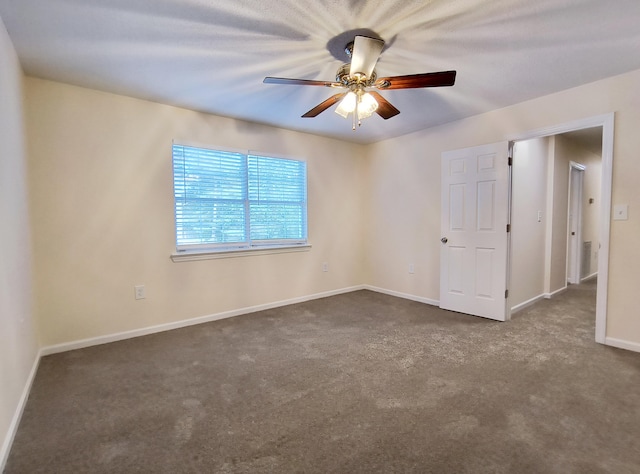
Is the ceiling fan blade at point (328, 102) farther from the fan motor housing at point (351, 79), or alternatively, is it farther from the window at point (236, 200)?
the window at point (236, 200)

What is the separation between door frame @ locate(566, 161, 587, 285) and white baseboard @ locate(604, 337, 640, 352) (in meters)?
2.84

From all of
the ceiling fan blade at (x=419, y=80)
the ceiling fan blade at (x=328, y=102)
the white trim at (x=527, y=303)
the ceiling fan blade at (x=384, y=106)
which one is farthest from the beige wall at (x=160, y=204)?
the ceiling fan blade at (x=419, y=80)

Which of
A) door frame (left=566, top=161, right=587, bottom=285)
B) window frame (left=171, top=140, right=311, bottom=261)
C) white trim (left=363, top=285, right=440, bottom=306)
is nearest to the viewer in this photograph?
window frame (left=171, top=140, right=311, bottom=261)

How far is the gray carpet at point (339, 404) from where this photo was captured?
4.97 feet

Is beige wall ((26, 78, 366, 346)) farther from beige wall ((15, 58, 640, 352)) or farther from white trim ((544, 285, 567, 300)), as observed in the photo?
white trim ((544, 285, 567, 300))

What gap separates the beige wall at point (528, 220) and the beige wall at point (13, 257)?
426cm

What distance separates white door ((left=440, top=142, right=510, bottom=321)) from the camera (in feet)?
11.2

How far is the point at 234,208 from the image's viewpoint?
3764 mm

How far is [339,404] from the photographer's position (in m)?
1.95

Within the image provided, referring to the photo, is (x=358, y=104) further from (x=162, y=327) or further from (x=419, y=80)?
(x=162, y=327)

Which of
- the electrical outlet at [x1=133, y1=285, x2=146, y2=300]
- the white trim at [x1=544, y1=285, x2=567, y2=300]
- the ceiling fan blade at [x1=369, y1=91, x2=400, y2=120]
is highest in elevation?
the ceiling fan blade at [x1=369, y1=91, x2=400, y2=120]

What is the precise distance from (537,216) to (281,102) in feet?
11.9

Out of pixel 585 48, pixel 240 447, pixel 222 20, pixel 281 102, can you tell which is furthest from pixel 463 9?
pixel 240 447

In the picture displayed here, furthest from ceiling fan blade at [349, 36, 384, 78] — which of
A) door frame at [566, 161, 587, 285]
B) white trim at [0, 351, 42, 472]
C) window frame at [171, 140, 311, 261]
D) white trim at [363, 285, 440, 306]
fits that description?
door frame at [566, 161, 587, 285]
